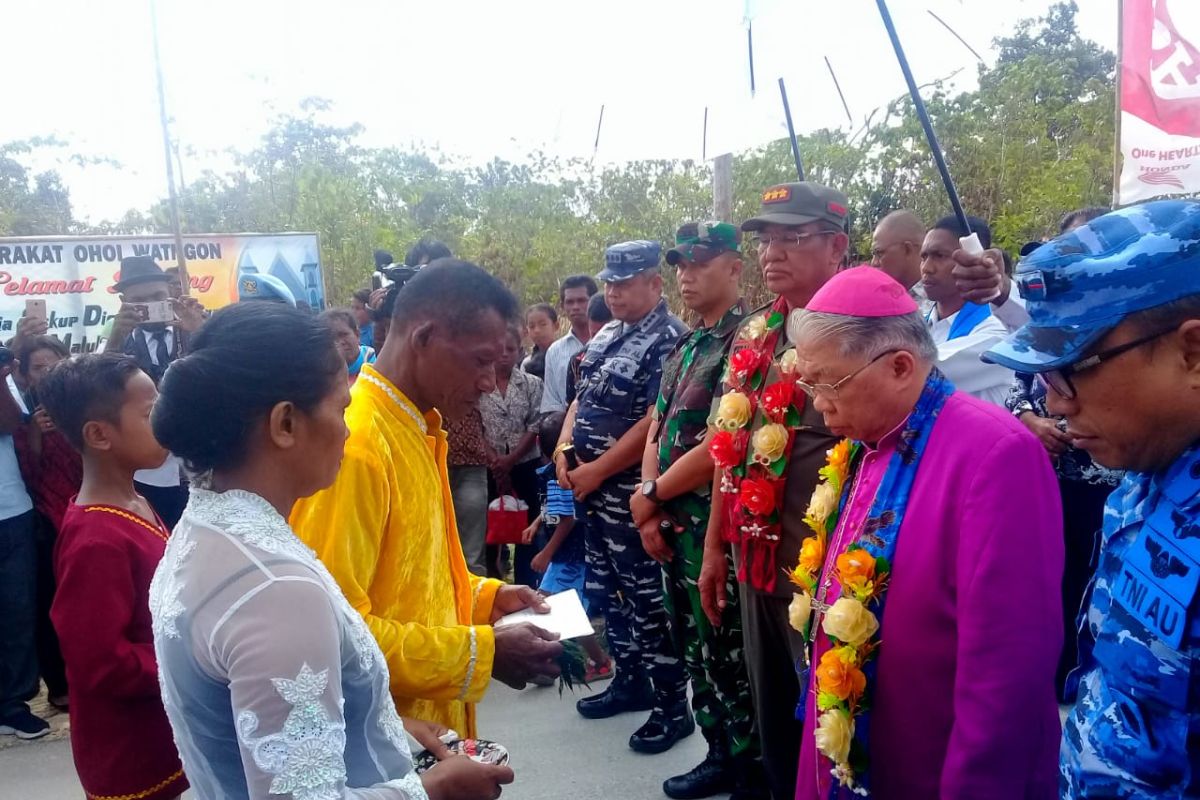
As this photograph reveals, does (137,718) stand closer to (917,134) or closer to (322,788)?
(322,788)

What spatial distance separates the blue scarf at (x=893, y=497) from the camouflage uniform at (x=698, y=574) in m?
1.36

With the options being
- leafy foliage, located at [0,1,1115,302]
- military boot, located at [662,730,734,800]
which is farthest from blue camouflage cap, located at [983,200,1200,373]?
leafy foliage, located at [0,1,1115,302]

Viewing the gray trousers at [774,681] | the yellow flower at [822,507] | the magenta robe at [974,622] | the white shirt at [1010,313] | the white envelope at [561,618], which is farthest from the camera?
the white shirt at [1010,313]

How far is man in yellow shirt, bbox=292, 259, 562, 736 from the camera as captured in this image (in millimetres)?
1964

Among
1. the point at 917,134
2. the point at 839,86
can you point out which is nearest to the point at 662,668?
the point at 839,86

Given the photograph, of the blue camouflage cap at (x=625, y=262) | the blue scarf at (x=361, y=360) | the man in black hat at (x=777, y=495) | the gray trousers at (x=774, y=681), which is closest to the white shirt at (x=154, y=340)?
the blue scarf at (x=361, y=360)

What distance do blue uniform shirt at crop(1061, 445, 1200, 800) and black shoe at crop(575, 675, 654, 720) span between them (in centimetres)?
317

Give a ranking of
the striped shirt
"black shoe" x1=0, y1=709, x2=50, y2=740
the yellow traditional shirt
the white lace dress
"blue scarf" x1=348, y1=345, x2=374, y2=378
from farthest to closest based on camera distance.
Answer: "blue scarf" x1=348, y1=345, x2=374, y2=378, the striped shirt, "black shoe" x1=0, y1=709, x2=50, y2=740, the yellow traditional shirt, the white lace dress

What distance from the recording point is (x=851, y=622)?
6.55 feet

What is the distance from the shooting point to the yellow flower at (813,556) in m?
2.36

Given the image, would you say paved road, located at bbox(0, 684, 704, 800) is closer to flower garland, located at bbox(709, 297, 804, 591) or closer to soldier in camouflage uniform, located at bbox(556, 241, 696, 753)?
soldier in camouflage uniform, located at bbox(556, 241, 696, 753)

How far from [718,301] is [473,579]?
5.89 feet

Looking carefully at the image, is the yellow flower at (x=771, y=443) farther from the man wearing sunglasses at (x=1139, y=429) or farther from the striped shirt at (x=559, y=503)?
the striped shirt at (x=559, y=503)

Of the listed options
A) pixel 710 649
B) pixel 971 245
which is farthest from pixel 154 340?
pixel 971 245
